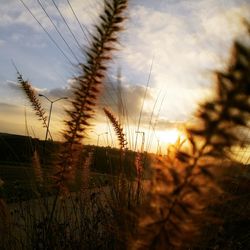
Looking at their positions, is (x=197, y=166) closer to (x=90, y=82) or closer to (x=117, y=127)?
(x=90, y=82)

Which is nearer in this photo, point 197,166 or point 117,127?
point 197,166

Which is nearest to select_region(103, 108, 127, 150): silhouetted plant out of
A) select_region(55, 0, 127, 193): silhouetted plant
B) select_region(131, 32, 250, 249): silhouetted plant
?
select_region(55, 0, 127, 193): silhouetted plant

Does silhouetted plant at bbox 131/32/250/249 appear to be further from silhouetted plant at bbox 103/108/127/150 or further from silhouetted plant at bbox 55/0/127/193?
silhouetted plant at bbox 103/108/127/150

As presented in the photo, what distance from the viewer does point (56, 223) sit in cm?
346

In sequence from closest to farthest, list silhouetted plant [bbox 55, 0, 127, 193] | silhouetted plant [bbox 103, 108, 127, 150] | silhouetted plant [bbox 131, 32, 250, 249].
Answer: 1. silhouetted plant [bbox 131, 32, 250, 249]
2. silhouetted plant [bbox 55, 0, 127, 193]
3. silhouetted plant [bbox 103, 108, 127, 150]

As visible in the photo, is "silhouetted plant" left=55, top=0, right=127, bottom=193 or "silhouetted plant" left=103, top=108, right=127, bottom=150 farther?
"silhouetted plant" left=103, top=108, right=127, bottom=150

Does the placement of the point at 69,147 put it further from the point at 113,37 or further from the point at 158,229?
the point at 158,229

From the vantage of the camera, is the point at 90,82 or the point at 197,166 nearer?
the point at 197,166

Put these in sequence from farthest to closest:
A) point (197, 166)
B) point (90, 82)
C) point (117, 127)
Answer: point (117, 127)
point (90, 82)
point (197, 166)

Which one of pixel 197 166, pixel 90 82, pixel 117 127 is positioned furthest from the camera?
pixel 117 127

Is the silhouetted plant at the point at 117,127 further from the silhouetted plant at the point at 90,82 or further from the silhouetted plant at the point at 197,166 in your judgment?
the silhouetted plant at the point at 197,166

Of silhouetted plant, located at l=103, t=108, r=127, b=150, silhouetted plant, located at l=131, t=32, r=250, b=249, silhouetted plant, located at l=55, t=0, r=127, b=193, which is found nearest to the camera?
silhouetted plant, located at l=131, t=32, r=250, b=249

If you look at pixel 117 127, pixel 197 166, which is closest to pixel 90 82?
pixel 197 166

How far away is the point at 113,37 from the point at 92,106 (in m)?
0.33
